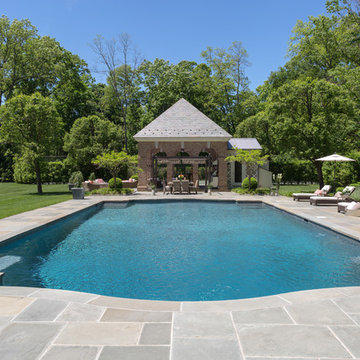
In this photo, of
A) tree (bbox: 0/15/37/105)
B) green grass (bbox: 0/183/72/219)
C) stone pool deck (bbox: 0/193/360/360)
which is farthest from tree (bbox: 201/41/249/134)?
stone pool deck (bbox: 0/193/360/360)

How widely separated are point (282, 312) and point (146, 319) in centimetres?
170

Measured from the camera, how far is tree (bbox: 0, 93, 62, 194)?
20.2m

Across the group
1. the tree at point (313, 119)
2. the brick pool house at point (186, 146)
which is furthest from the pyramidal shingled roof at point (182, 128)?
the tree at point (313, 119)

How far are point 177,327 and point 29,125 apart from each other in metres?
20.8

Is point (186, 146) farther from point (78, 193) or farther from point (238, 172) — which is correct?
point (78, 193)

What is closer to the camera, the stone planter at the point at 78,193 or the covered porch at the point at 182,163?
the stone planter at the point at 78,193

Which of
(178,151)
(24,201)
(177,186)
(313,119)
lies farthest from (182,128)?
(24,201)

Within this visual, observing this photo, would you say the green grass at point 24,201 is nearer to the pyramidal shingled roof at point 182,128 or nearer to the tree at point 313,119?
the pyramidal shingled roof at point 182,128

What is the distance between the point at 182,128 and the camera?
23.7 m

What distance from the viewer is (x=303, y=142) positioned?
1953 cm

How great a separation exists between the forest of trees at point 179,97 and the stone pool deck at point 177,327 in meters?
17.0

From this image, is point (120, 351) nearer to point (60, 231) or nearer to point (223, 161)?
point (60, 231)

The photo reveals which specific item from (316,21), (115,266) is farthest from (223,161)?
(115,266)

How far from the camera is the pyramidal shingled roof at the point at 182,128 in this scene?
75.7ft
